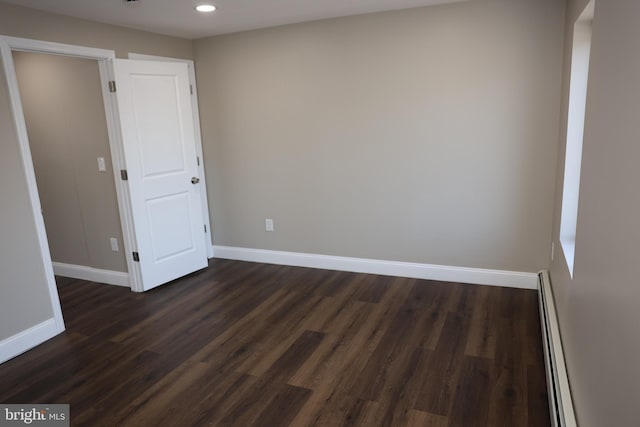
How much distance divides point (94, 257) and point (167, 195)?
3.22ft

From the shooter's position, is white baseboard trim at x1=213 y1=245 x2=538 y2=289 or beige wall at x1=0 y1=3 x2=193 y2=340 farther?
white baseboard trim at x1=213 y1=245 x2=538 y2=289

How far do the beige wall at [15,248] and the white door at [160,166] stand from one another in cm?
88

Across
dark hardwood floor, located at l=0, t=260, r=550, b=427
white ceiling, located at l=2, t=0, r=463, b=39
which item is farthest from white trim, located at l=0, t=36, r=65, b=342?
white ceiling, located at l=2, t=0, r=463, b=39

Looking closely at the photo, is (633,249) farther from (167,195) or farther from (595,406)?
(167,195)

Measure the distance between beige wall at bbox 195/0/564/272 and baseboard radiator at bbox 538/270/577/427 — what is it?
90 cm

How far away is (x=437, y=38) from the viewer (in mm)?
3461

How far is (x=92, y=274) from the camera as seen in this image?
421 centimetres

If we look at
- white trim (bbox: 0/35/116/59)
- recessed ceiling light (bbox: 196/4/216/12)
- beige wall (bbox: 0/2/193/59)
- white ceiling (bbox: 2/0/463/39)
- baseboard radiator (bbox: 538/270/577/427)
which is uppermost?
white ceiling (bbox: 2/0/463/39)

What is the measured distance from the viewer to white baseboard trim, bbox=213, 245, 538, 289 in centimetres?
363

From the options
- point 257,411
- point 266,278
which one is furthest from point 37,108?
point 257,411

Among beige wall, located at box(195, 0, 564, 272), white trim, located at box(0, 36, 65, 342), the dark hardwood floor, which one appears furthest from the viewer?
beige wall, located at box(195, 0, 564, 272)

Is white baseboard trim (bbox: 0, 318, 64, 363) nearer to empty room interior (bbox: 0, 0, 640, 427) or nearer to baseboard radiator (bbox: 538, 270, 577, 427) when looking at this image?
empty room interior (bbox: 0, 0, 640, 427)

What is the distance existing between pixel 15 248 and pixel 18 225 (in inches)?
6.3

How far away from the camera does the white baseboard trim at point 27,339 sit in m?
2.86
